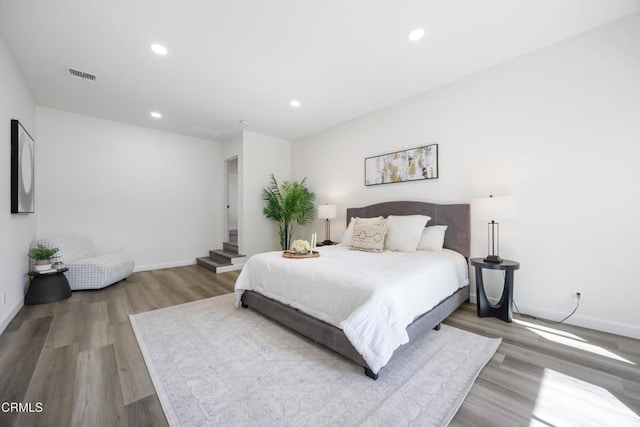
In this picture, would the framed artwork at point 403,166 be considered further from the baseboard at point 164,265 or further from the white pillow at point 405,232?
the baseboard at point 164,265

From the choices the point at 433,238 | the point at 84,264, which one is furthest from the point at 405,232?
the point at 84,264

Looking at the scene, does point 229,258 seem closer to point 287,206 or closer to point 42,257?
point 287,206

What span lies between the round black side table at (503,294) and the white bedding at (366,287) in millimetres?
201

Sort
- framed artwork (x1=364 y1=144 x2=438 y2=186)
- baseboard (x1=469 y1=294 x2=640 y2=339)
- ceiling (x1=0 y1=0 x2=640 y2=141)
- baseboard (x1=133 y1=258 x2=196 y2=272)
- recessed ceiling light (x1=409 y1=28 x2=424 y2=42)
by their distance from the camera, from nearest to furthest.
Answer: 1. ceiling (x1=0 y1=0 x2=640 y2=141)
2. baseboard (x1=469 y1=294 x2=640 y2=339)
3. recessed ceiling light (x1=409 y1=28 x2=424 y2=42)
4. framed artwork (x1=364 y1=144 x2=438 y2=186)
5. baseboard (x1=133 y1=258 x2=196 y2=272)

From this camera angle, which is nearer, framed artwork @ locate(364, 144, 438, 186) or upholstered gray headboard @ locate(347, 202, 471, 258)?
upholstered gray headboard @ locate(347, 202, 471, 258)

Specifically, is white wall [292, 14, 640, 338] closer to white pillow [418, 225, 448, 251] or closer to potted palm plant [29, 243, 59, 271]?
white pillow [418, 225, 448, 251]

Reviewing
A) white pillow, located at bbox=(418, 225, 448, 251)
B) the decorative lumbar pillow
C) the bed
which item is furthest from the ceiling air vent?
white pillow, located at bbox=(418, 225, 448, 251)

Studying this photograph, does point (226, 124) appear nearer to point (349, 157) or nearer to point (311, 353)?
point (349, 157)

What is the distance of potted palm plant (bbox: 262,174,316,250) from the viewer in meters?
5.17

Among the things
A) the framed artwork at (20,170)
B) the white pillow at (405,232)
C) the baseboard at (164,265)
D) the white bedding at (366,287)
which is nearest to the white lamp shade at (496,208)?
the white bedding at (366,287)

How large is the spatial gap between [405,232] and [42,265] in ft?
15.3

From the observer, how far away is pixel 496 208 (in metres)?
2.51

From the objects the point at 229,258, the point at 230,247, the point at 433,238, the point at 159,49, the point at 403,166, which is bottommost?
the point at 229,258
